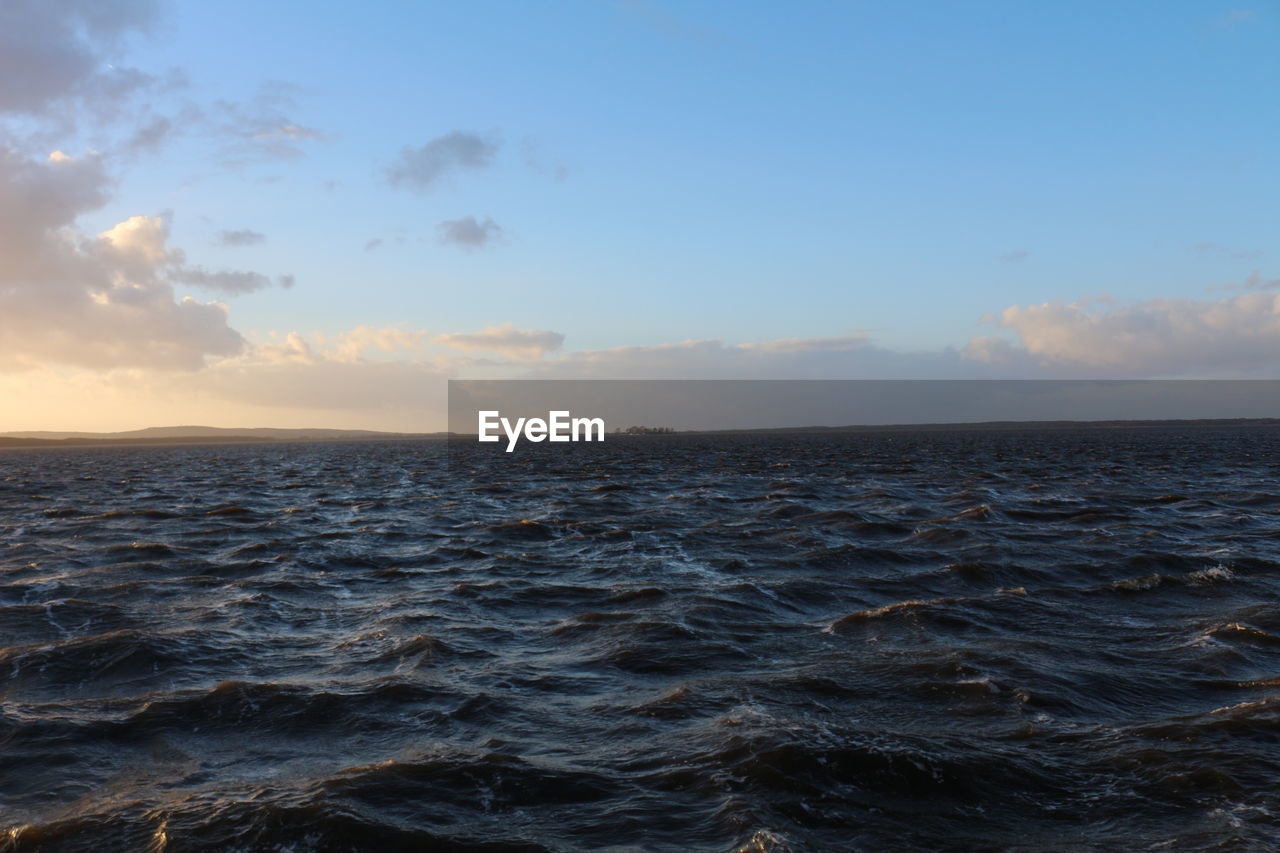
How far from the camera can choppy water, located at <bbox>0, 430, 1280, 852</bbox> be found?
26.4 feet

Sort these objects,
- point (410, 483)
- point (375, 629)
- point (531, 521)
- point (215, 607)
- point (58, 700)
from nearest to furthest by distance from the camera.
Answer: point (58, 700), point (375, 629), point (215, 607), point (531, 521), point (410, 483)

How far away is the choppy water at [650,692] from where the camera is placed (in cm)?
804

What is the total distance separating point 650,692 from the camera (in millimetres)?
11914

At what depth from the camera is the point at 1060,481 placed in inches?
1933

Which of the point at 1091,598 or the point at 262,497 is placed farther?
the point at 262,497

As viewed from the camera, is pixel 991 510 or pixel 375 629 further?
pixel 991 510

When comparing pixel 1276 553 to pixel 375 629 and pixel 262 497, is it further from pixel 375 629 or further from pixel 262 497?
pixel 262 497

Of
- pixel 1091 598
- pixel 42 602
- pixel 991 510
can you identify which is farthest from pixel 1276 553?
pixel 42 602

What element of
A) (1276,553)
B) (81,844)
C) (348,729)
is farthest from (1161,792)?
(1276,553)

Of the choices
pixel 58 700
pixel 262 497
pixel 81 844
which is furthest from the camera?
pixel 262 497

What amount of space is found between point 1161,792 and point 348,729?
9.19 m

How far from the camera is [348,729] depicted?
10633 millimetres

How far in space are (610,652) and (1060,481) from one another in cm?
4310

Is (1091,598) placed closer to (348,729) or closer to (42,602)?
(348,729)
